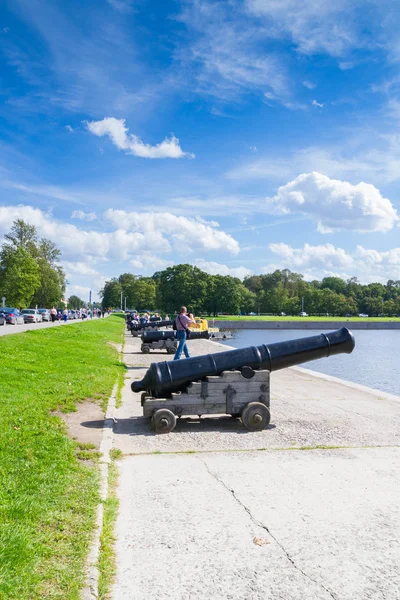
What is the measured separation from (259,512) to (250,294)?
132 m

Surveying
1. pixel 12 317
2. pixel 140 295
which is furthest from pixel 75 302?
pixel 12 317

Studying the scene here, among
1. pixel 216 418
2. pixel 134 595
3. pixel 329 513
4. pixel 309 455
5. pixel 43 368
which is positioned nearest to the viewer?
pixel 134 595

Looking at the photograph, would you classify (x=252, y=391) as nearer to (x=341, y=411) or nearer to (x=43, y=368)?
(x=341, y=411)

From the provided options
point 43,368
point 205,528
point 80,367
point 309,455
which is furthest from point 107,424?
point 80,367

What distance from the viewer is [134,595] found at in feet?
10.3

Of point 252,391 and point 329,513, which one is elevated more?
point 252,391

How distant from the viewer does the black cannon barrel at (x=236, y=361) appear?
7633 mm

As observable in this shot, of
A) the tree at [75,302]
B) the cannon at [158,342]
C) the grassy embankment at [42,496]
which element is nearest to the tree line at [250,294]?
the tree at [75,302]

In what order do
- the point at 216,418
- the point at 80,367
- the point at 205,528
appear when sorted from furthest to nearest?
the point at 80,367 < the point at 216,418 < the point at 205,528

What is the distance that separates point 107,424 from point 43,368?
5.47 meters

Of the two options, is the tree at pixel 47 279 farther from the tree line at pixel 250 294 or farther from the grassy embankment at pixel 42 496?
the grassy embankment at pixel 42 496

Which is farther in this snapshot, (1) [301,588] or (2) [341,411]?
(2) [341,411]

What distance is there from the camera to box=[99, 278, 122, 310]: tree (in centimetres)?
15038

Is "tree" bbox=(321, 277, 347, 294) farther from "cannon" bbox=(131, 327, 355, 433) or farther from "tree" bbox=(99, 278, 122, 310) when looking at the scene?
"cannon" bbox=(131, 327, 355, 433)
